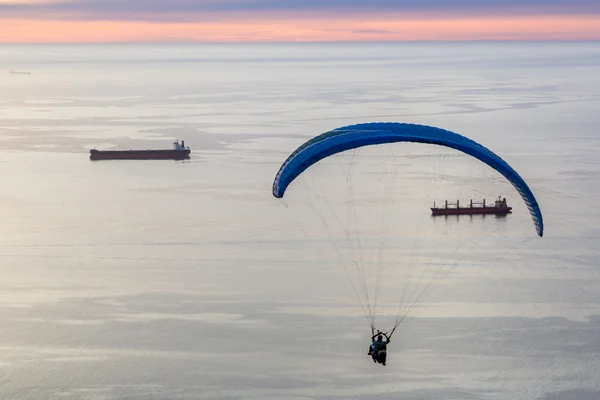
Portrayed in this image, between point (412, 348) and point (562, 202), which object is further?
point (562, 202)

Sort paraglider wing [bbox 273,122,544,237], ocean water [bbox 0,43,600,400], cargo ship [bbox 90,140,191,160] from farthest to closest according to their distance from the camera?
cargo ship [bbox 90,140,191,160]
ocean water [bbox 0,43,600,400]
paraglider wing [bbox 273,122,544,237]

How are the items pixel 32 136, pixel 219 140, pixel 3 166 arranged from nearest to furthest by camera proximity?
pixel 3 166, pixel 219 140, pixel 32 136

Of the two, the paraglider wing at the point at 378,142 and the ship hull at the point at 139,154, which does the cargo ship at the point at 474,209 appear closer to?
the ship hull at the point at 139,154

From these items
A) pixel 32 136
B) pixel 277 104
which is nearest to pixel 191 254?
pixel 32 136

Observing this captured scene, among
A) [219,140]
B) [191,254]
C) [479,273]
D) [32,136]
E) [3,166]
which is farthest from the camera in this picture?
[32,136]

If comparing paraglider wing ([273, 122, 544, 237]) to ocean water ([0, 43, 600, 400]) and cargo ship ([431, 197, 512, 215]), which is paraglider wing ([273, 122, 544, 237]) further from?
cargo ship ([431, 197, 512, 215])

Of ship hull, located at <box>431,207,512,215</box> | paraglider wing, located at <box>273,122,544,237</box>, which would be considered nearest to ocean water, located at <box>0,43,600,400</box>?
ship hull, located at <box>431,207,512,215</box>

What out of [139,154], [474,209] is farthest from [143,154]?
[474,209]

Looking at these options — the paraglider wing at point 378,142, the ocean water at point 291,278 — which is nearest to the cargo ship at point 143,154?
the ocean water at point 291,278

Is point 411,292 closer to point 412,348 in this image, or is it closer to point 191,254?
point 412,348
